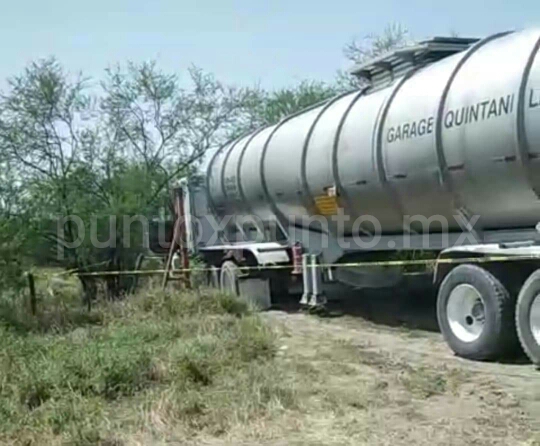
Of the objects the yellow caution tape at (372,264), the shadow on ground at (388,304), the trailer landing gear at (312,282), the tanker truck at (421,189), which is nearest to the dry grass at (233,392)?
the tanker truck at (421,189)

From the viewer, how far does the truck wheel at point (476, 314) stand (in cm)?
825

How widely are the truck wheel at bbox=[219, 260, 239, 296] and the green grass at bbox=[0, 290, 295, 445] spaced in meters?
4.04

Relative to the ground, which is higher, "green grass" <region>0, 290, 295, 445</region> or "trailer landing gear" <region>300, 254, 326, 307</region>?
"trailer landing gear" <region>300, 254, 326, 307</region>

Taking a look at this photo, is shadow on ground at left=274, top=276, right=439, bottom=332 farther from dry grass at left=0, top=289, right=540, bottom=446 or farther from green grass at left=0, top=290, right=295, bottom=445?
green grass at left=0, top=290, right=295, bottom=445

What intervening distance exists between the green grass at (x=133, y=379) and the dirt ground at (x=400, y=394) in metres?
0.39

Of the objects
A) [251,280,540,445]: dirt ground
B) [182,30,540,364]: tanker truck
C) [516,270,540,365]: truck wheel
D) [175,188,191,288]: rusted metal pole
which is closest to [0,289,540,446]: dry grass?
[251,280,540,445]: dirt ground

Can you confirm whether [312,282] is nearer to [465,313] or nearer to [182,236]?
[182,236]

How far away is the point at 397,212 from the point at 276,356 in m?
2.83

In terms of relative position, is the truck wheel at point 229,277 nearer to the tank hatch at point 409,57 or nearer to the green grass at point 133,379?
the green grass at point 133,379

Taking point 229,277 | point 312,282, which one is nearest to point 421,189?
point 312,282

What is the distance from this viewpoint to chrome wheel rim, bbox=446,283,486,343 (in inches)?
341

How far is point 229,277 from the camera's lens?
50.8ft

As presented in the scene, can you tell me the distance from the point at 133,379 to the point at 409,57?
5722 mm

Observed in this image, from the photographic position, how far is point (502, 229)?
29.8ft
